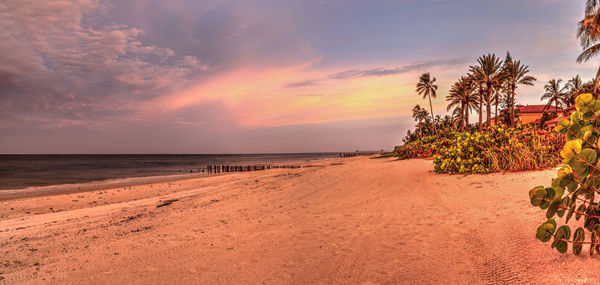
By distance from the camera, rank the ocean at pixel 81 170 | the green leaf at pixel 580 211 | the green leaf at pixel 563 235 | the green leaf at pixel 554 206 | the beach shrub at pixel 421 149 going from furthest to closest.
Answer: the beach shrub at pixel 421 149 → the ocean at pixel 81 170 → the green leaf at pixel 580 211 → the green leaf at pixel 563 235 → the green leaf at pixel 554 206

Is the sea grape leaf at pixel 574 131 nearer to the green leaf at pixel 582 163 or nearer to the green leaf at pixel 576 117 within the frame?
the green leaf at pixel 576 117

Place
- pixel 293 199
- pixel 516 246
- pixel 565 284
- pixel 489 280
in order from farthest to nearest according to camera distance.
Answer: pixel 293 199, pixel 516 246, pixel 489 280, pixel 565 284

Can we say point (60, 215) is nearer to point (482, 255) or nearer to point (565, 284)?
point (482, 255)

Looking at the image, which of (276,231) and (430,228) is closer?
(430,228)

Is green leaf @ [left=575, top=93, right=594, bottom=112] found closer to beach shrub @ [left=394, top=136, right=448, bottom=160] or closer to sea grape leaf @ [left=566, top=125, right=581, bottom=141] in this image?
sea grape leaf @ [left=566, top=125, right=581, bottom=141]

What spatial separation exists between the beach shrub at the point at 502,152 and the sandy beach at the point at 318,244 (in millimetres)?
1741

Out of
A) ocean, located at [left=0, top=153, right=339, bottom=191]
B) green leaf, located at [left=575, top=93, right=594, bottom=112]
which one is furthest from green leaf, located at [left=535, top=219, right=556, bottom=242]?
ocean, located at [left=0, top=153, right=339, bottom=191]

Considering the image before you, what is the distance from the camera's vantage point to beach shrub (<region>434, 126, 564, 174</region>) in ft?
32.7

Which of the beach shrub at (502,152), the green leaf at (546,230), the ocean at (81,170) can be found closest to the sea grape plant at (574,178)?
the green leaf at (546,230)

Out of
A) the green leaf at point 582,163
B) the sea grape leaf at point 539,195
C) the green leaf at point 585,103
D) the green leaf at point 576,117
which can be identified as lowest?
the sea grape leaf at point 539,195

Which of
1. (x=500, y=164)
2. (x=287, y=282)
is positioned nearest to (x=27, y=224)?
(x=287, y=282)

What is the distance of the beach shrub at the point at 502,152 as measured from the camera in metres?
9.96

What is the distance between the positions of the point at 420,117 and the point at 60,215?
83765mm

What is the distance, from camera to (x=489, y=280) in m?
2.92
